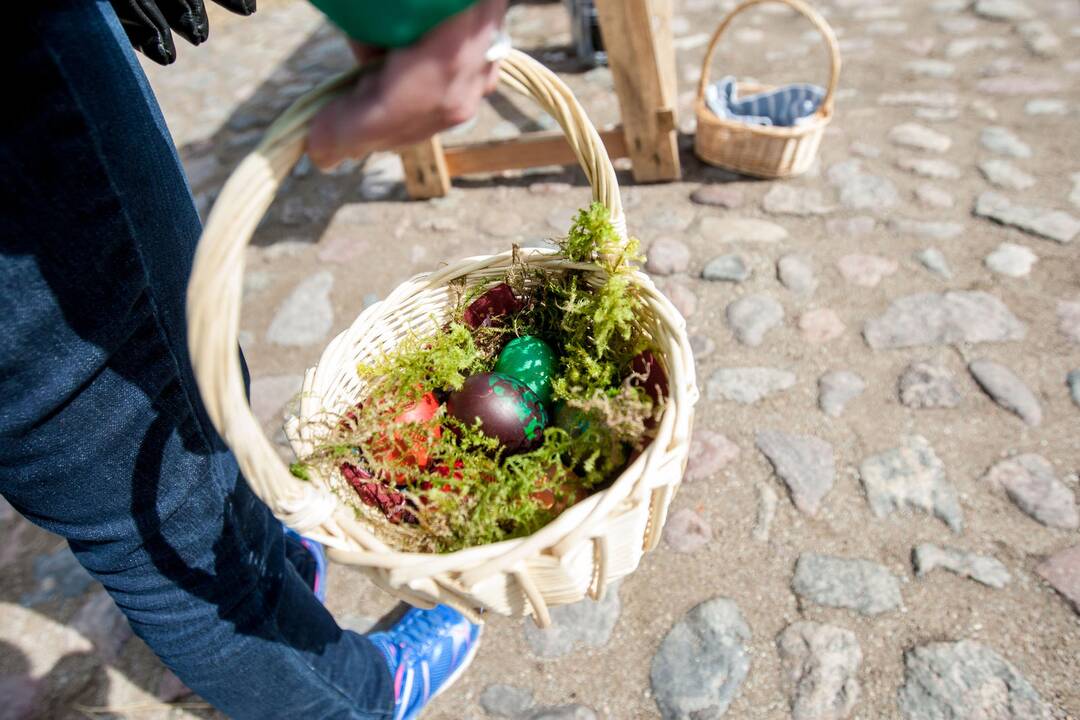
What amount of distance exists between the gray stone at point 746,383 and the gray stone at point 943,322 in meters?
0.36

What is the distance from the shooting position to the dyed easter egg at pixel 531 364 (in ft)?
5.04

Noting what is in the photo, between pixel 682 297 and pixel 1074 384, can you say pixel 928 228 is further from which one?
pixel 682 297

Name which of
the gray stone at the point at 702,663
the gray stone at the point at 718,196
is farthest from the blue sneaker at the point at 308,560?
the gray stone at the point at 718,196

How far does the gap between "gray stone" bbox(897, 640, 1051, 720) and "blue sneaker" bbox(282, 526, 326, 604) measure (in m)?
1.48

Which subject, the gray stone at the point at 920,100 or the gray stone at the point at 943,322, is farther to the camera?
the gray stone at the point at 920,100

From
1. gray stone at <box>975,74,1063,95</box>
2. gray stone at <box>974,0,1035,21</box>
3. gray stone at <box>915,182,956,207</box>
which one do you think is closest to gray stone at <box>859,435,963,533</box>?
gray stone at <box>915,182,956,207</box>

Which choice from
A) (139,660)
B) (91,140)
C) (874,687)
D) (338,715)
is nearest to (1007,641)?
(874,687)

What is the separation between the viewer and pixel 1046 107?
11.4 feet

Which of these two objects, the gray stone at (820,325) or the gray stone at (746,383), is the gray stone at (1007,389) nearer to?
the gray stone at (820,325)

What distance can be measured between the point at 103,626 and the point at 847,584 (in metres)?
2.11

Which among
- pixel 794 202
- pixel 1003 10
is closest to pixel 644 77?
pixel 794 202

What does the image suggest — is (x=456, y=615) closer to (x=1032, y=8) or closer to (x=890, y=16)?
(x=890, y=16)

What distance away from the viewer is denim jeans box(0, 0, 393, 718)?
95 cm

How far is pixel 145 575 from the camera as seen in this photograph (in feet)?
3.97
